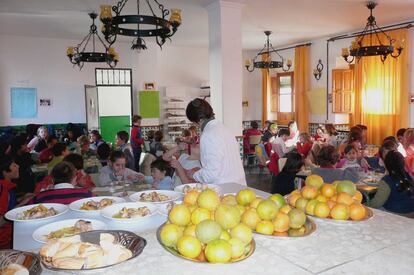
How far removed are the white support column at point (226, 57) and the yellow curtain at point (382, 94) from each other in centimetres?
370

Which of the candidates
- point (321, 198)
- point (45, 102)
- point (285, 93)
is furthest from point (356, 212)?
point (285, 93)

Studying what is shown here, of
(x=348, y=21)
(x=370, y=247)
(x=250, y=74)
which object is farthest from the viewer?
(x=250, y=74)

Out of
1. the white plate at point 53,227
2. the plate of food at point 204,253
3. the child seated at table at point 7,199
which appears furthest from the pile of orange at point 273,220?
the child seated at table at point 7,199

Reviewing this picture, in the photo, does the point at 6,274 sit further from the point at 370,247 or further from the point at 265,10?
the point at 265,10

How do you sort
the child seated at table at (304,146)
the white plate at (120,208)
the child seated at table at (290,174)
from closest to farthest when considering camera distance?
the white plate at (120,208)
the child seated at table at (290,174)
the child seated at table at (304,146)

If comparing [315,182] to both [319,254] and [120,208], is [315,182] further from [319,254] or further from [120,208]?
[120,208]

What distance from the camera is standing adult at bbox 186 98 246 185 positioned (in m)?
2.96

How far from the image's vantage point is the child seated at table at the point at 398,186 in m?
3.60

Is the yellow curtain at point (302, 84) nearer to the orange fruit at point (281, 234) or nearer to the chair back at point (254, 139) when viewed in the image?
the chair back at point (254, 139)

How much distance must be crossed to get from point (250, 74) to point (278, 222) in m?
10.7

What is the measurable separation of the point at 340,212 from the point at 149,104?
345 inches

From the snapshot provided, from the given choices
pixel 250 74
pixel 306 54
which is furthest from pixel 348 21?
pixel 250 74

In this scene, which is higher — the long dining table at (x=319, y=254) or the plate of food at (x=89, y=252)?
the plate of food at (x=89, y=252)

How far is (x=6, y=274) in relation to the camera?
1.21 m
